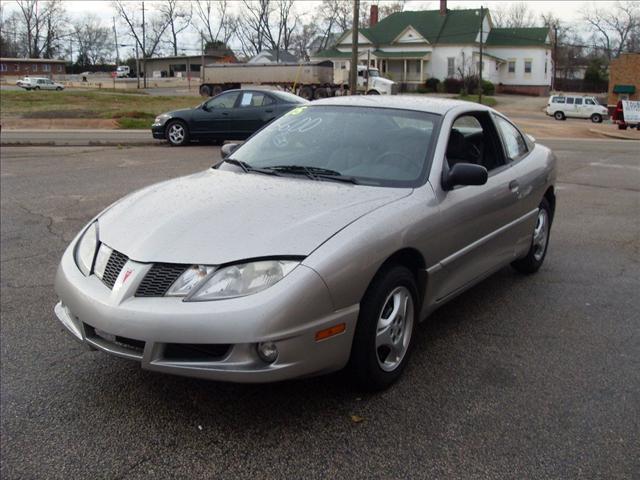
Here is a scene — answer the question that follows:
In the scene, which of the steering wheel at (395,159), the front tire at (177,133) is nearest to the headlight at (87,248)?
the steering wheel at (395,159)

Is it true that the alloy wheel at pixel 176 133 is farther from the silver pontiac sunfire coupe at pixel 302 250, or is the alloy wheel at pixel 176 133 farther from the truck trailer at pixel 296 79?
the truck trailer at pixel 296 79

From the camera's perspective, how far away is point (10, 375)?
3.74 metres

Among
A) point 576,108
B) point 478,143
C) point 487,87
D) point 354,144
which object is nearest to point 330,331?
point 354,144

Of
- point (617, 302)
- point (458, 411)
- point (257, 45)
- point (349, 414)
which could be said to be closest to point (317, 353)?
point (349, 414)

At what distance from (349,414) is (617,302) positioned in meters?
2.83

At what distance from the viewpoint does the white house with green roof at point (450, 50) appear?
6750 centimetres

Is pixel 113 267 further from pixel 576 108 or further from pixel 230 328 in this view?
pixel 576 108

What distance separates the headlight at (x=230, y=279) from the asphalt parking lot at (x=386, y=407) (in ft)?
2.29

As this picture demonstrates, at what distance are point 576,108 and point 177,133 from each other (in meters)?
34.9

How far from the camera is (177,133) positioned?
1706 cm

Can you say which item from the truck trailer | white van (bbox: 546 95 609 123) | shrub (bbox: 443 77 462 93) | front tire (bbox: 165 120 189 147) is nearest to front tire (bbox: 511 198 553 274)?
front tire (bbox: 165 120 189 147)

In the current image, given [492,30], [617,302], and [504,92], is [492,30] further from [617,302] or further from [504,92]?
[617,302]

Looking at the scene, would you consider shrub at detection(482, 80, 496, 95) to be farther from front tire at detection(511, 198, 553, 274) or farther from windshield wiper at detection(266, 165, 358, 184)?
windshield wiper at detection(266, 165, 358, 184)

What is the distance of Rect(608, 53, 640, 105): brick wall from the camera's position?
49.3 metres
